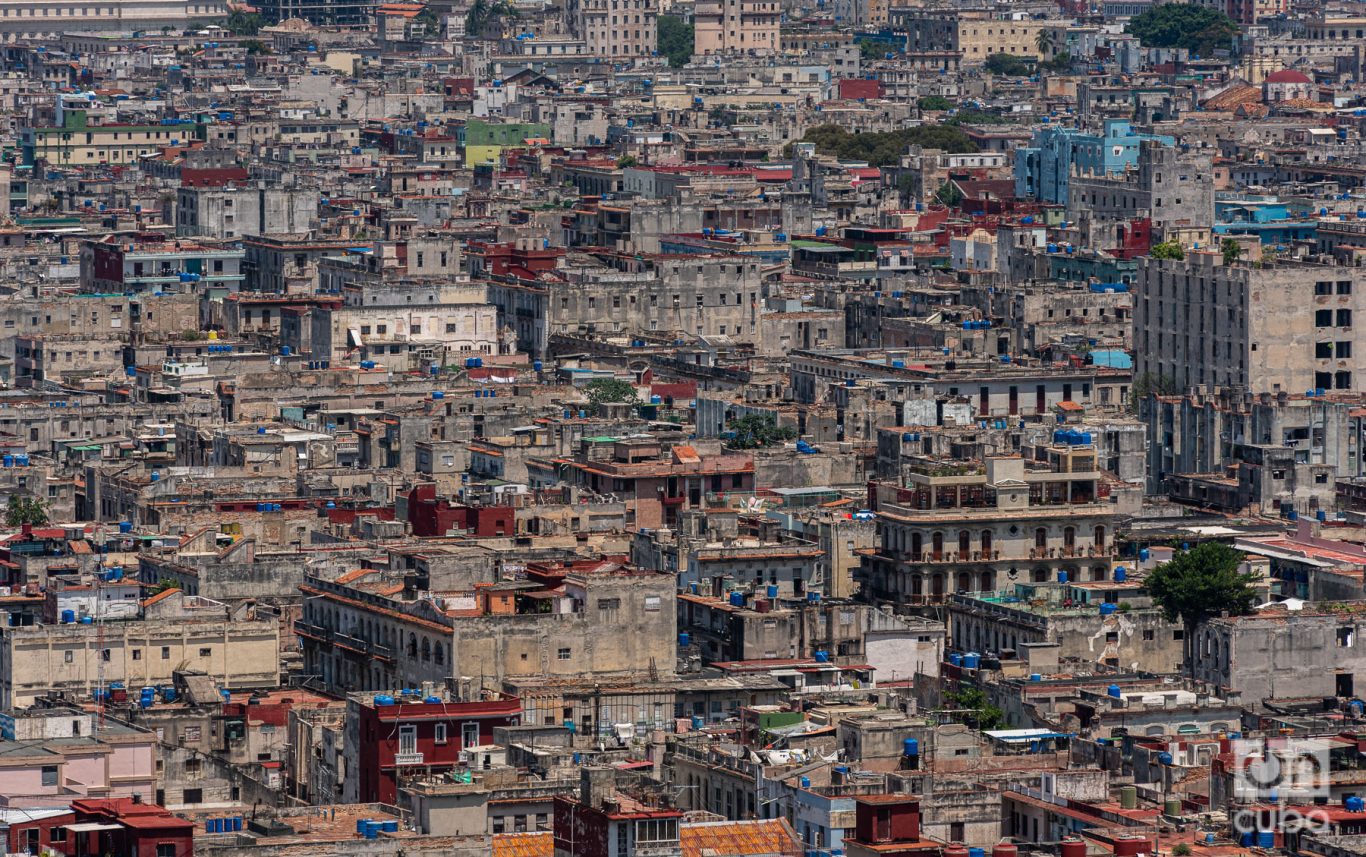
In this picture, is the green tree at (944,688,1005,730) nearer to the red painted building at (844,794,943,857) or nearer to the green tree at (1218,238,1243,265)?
the red painted building at (844,794,943,857)

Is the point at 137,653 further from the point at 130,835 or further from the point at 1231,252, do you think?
the point at 1231,252

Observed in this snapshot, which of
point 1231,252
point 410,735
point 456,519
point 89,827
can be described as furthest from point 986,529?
point 1231,252

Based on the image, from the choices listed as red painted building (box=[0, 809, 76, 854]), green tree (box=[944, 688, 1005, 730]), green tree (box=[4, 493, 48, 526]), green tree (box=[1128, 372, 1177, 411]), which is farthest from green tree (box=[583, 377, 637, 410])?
red painted building (box=[0, 809, 76, 854])

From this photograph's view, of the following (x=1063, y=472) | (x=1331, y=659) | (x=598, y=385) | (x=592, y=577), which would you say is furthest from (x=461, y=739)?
(x=598, y=385)

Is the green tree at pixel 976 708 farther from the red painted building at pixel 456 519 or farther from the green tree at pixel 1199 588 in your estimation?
the red painted building at pixel 456 519

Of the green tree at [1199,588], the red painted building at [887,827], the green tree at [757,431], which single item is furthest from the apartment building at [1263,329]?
the red painted building at [887,827]

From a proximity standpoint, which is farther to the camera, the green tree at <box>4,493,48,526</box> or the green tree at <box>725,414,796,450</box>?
the green tree at <box>725,414,796,450</box>

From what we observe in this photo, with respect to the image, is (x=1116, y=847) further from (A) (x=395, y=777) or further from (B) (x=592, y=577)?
(B) (x=592, y=577)
